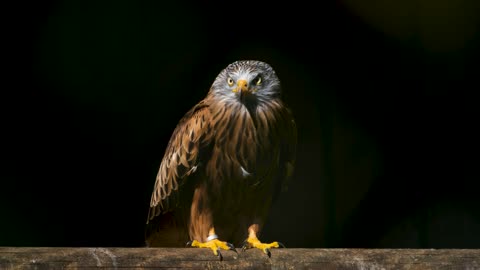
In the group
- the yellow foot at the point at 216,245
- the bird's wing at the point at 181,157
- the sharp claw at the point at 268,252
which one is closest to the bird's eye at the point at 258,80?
the bird's wing at the point at 181,157

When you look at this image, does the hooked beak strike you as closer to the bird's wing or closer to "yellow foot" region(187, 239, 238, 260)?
the bird's wing

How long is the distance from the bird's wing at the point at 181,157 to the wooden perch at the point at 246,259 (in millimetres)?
870

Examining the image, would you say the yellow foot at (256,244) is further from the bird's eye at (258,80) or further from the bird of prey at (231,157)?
the bird's eye at (258,80)

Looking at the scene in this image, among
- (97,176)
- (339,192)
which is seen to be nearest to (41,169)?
(97,176)

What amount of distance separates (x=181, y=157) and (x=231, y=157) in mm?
217

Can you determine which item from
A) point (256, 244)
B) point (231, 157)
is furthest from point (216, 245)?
point (231, 157)

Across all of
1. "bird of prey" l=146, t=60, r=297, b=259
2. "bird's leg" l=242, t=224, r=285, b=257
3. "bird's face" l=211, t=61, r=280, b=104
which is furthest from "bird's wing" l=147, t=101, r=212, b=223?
"bird's leg" l=242, t=224, r=285, b=257

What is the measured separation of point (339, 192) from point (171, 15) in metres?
1.22

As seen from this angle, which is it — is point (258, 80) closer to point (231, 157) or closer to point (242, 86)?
point (242, 86)

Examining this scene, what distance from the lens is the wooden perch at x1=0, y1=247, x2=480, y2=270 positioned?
2799mm

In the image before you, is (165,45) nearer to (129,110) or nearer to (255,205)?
(129,110)

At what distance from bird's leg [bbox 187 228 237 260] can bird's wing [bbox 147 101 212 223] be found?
0.26 metres

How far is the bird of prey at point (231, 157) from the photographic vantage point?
3916 mm

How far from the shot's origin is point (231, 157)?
392 centimetres
